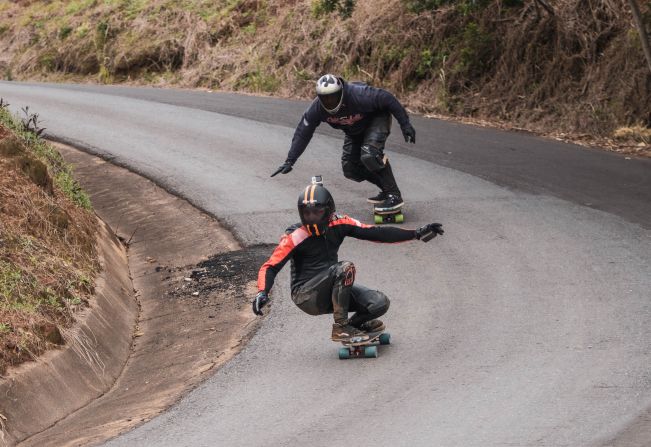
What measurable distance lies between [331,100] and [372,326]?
3.97 m

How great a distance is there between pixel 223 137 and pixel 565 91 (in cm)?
626

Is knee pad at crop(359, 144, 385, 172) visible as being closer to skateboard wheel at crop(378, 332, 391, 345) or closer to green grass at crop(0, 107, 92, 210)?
green grass at crop(0, 107, 92, 210)

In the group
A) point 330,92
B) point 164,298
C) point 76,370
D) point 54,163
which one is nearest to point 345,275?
point 76,370

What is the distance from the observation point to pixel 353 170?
13.2 meters

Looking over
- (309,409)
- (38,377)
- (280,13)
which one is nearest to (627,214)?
(309,409)

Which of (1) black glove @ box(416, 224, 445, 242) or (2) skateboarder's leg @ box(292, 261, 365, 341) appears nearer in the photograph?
(1) black glove @ box(416, 224, 445, 242)

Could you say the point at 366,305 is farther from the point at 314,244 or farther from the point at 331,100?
the point at 331,100

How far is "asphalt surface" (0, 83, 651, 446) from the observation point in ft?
23.1

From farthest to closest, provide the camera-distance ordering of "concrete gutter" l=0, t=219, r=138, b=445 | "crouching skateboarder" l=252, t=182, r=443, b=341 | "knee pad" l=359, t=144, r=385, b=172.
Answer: "knee pad" l=359, t=144, r=385, b=172
"crouching skateboarder" l=252, t=182, r=443, b=341
"concrete gutter" l=0, t=219, r=138, b=445

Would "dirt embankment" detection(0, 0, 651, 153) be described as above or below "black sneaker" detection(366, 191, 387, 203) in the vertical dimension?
above

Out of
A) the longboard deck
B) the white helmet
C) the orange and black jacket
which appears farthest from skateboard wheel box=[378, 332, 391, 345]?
the white helmet

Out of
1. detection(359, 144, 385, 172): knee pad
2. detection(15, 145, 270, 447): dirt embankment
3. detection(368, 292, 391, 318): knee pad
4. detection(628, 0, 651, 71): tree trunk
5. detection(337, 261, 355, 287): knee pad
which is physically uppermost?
detection(628, 0, 651, 71): tree trunk

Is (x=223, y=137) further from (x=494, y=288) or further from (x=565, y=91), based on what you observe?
(x=494, y=288)

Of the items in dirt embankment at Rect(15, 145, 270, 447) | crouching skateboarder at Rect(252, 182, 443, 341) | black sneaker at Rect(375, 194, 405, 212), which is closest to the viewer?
dirt embankment at Rect(15, 145, 270, 447)
